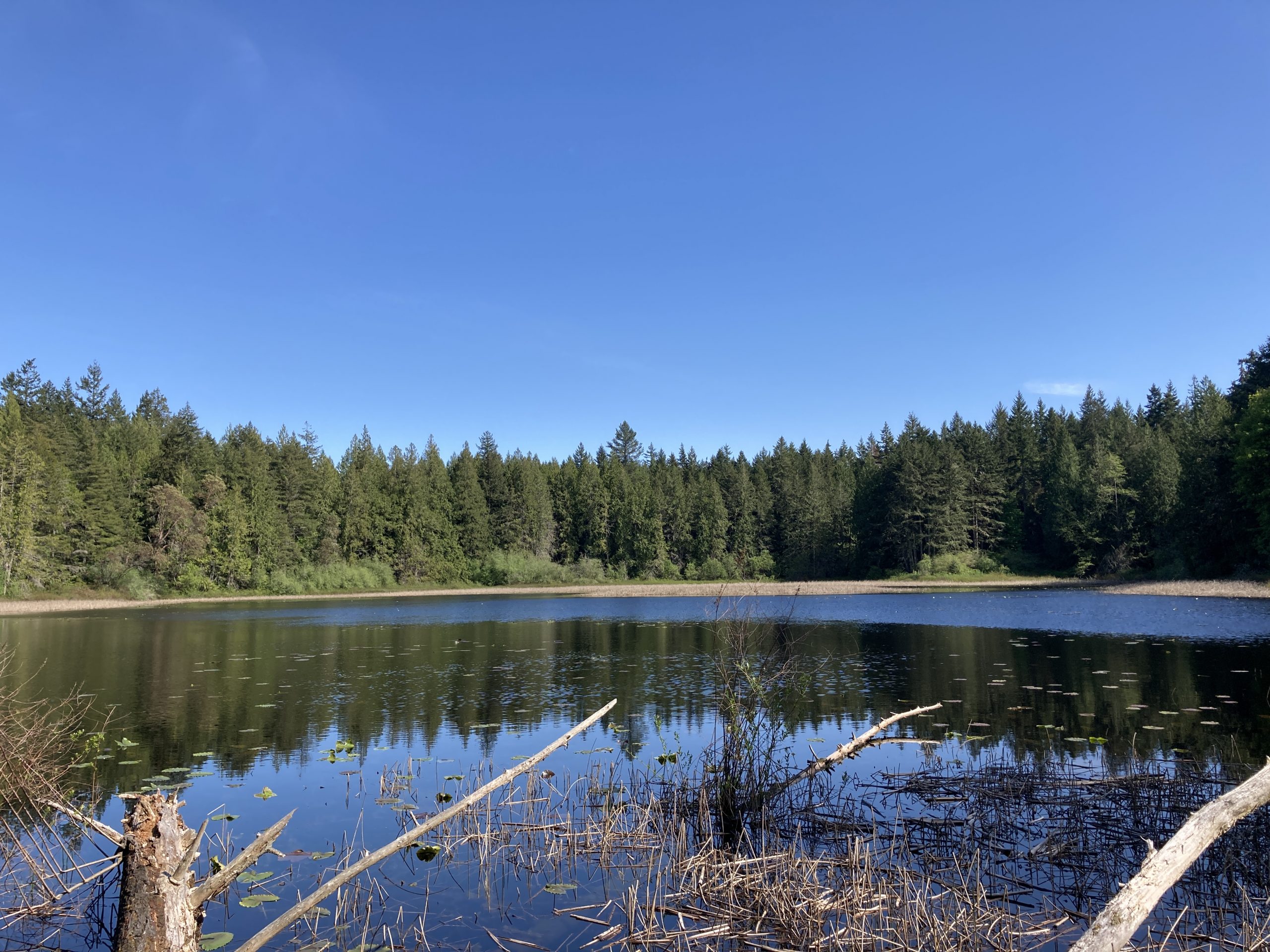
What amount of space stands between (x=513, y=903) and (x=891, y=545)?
8786cm

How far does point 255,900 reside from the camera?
743 cm

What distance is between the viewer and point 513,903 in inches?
290

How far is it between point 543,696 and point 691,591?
5477cm

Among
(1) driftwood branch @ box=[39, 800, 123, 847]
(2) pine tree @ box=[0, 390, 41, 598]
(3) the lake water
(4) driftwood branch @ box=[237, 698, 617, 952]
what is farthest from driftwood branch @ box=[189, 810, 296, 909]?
(2) pine tree @ box=[0, 390, 41, 598]

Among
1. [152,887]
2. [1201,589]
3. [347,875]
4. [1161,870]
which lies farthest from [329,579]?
[1161,870]

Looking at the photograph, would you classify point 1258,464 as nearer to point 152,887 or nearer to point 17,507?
point 152,887

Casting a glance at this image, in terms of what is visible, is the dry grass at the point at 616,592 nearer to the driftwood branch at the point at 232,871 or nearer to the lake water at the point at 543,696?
the lake water at the point at 543,696

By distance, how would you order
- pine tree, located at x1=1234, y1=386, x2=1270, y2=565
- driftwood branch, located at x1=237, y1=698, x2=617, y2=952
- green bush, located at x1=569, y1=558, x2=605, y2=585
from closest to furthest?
driftwood branch, located at x1=237, y1=698, x2=617, y2=952 < pine tree, located at x1=1234, y1=386, x2=1270, y2=565 < green bush, located at x1=569, y1=558, x2=605, y2=585

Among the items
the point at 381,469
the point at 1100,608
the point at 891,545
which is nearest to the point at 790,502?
the point at 891,545

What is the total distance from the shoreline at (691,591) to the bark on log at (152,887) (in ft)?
146

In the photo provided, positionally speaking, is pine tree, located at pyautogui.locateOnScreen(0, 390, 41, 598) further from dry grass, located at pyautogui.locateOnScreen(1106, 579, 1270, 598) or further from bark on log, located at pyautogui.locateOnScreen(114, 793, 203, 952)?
dry grass, located at pyautogui.locateOnScreen(1106, 579, 1270, 598)

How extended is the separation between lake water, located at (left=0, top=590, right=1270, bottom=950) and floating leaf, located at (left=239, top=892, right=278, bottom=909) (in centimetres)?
6

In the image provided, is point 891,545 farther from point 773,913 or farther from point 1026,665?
point 773,913

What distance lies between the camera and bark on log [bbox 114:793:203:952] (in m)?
4.54
